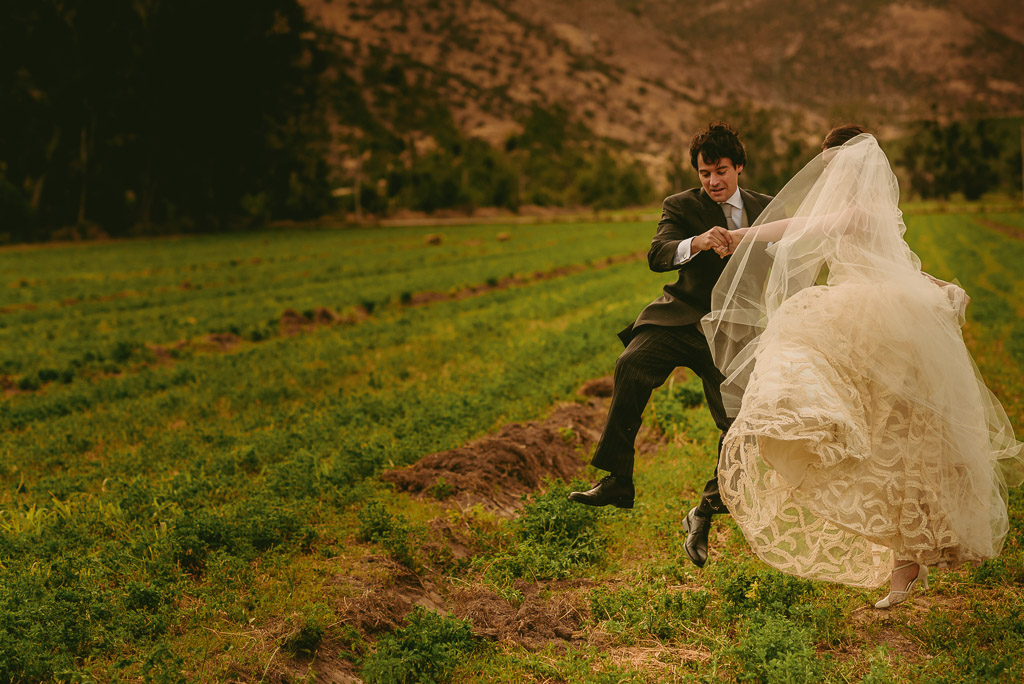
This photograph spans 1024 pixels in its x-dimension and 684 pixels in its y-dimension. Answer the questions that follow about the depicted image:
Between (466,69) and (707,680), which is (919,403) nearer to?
(707,680)

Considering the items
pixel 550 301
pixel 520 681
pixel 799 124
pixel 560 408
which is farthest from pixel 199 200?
pixel 799 124

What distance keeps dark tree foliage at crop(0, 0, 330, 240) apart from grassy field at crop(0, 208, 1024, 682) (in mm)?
40403

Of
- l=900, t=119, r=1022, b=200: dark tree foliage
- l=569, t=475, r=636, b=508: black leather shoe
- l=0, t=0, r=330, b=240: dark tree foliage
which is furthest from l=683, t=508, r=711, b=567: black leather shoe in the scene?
l=900, t=119, r=1022, b=200: dark tree foliage

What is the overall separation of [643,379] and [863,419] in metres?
1.43

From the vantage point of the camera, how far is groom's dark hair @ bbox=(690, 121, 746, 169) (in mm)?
5070

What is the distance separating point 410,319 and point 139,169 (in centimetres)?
4560

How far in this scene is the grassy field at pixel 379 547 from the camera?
4293 millimetres

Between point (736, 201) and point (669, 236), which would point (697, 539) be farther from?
point (736, 201)

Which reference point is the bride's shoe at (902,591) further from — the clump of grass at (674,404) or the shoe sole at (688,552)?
the clump of grass at (674,404)

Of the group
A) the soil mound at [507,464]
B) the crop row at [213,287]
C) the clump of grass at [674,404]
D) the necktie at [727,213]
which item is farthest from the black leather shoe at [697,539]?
the crop row at [213,287]

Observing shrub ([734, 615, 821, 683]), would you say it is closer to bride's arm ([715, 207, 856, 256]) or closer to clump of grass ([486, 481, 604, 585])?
clump of grass ([486, 481, 604, 585])

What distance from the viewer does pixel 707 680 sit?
159 inches

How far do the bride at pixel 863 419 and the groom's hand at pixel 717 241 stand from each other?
13.1 inches

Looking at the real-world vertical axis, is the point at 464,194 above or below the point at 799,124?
below
